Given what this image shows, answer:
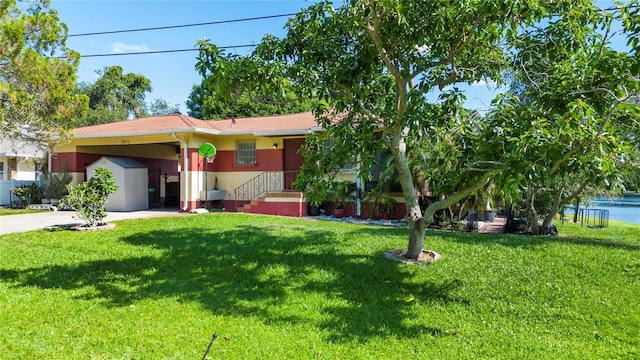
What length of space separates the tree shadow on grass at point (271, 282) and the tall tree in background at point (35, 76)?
645 cm

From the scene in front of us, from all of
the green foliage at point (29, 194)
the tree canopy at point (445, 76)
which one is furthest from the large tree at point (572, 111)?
the green foliage at point (29, 194)

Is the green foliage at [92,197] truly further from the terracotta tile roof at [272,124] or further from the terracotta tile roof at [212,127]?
the terracotta tile roof at [272,124]

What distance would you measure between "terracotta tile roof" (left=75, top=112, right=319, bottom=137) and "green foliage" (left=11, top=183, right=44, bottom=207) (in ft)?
9.52

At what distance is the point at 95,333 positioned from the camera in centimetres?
420

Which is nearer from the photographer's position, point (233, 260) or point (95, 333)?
point (95, 333)

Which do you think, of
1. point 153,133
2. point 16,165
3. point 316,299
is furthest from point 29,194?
point 316,299

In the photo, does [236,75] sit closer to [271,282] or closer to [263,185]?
[271,282]

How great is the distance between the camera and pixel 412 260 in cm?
645

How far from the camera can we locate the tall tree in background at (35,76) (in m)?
10.2

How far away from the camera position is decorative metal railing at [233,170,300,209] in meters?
14.8

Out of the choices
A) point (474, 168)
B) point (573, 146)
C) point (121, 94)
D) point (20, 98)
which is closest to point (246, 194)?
point (20, 98)

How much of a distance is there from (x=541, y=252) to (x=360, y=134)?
13.6ft

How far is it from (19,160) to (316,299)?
23.8 m

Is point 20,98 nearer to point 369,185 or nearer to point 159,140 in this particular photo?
point 159,140
